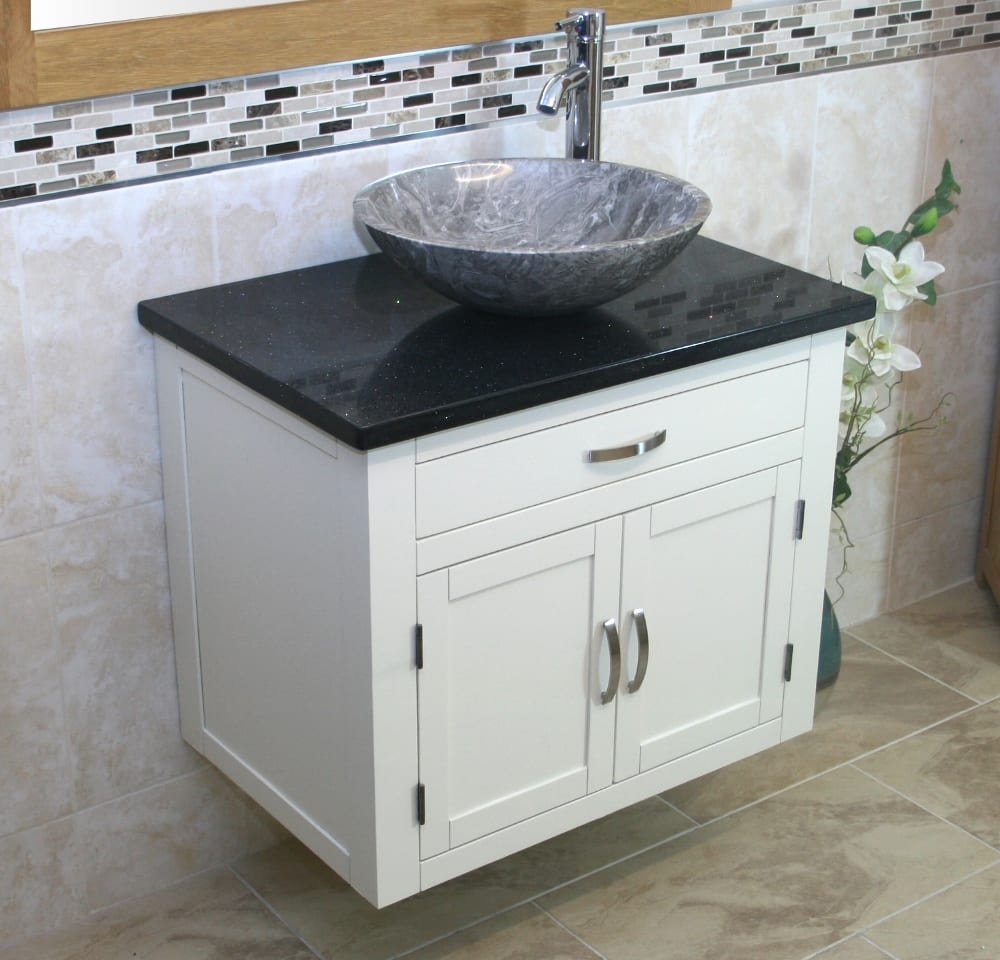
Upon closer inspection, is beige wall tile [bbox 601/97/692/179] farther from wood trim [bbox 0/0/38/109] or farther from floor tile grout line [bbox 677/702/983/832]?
floor tile grout line [bbox 677/702/983/832]

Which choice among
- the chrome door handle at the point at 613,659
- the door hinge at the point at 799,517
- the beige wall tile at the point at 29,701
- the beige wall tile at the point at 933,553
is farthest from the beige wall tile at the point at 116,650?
the beige wall tile at the point at 933,553

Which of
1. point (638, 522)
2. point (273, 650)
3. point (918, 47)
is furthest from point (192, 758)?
point (918, 47)

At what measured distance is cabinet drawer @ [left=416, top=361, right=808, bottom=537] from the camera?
171 cm

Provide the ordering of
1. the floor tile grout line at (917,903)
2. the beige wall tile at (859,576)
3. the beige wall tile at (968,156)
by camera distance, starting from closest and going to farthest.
→ the floor tile grout line at (917,903), the beige wall tile at (968,156), the beige wall tile at (859,576)

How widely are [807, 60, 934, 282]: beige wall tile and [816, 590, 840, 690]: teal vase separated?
0.58 m

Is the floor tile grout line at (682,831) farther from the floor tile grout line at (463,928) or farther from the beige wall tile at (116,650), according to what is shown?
the beige wall tile at (116,650)

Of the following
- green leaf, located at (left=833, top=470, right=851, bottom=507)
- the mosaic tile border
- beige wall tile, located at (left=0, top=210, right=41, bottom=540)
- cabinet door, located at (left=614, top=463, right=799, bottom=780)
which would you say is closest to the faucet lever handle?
the mosaic tile border

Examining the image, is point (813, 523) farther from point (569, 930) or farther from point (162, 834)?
point (162, 834)

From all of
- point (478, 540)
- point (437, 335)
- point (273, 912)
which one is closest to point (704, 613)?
point (478, 540)

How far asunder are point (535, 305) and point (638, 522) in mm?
298

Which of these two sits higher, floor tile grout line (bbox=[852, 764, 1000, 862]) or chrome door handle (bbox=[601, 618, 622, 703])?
chrome door handle (bbox=[601, 618, 622, 703])

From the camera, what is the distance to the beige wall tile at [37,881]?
208cm

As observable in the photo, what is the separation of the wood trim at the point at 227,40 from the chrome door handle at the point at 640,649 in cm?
78

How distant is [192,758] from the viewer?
7.21 ft
